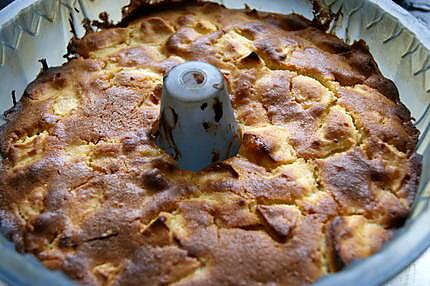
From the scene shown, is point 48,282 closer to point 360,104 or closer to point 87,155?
point 87,155

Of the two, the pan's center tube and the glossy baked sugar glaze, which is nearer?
the glossy baked sugar glaze

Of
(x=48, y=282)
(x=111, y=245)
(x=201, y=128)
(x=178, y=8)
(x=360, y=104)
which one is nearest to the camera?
(x=48, y=282)

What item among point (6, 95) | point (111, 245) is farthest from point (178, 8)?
point (111, 245)

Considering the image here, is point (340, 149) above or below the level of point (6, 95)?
above
